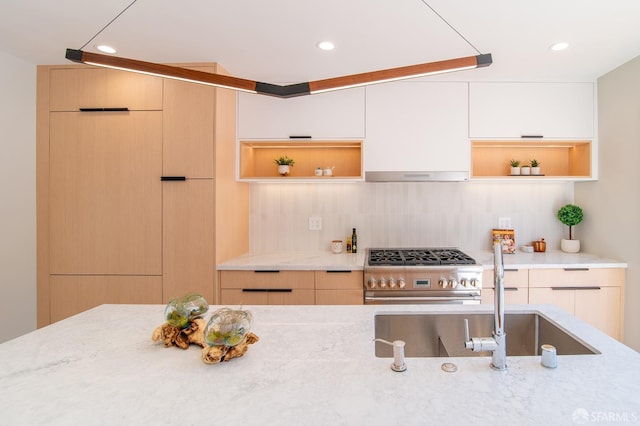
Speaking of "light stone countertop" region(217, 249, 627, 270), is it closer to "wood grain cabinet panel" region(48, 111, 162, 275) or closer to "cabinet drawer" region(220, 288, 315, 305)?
"cabinet drawer" region(220, 288, 315, 305)

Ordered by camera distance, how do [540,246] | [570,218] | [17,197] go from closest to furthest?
[17,197]
[570,218]
[540,246]

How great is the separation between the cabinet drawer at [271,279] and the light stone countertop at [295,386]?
1.29m

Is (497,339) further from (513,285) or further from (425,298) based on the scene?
(513,285)

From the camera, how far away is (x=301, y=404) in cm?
83

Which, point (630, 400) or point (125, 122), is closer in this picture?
point (630, 400)

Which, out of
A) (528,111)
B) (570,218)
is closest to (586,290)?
(570,218)

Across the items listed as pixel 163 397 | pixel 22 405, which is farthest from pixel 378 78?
pixel 22 405

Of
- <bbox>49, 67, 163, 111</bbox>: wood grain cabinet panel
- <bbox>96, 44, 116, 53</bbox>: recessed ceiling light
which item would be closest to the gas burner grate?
<bbox>49, 67, 163, 111</bbox>: wood grain cabinet panel

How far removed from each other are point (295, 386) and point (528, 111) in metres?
2.97

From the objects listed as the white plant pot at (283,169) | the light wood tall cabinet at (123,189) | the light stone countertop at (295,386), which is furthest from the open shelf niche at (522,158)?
→ the light wood tall cabinet at (123,189)

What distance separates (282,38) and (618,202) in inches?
114

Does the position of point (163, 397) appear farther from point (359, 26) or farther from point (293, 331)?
point (359, 26)

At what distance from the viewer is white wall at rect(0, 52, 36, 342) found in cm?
235

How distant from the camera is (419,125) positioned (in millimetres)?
2770
